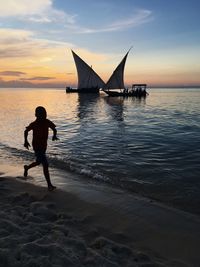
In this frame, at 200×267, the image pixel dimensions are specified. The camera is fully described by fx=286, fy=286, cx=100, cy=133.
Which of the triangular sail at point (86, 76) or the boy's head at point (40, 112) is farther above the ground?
the triangular sail at point (86, 76)

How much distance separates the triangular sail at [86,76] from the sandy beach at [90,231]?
8069 centimetres

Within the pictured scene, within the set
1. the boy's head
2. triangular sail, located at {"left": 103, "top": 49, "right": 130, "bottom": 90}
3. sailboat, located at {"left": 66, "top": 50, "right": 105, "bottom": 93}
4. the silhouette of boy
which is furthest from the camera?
sailboat, located at {"left": 66, "top": 50, "right": 105, "bottom": 93}

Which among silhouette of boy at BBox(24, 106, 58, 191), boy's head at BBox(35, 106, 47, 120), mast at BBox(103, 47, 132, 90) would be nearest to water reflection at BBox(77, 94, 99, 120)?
mast at BBox(103, 47, 132, 90)

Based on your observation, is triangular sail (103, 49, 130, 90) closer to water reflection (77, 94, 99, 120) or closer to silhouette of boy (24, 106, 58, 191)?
water reflection (77, 94, 99, 120)

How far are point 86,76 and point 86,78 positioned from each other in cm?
89

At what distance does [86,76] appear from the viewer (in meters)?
89.6

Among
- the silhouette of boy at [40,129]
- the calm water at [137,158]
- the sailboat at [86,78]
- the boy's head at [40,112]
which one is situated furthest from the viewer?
the sailboat at [86,78]

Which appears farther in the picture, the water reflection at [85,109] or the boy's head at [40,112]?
the water reflection at [85,109]

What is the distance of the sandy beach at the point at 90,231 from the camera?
13.8ft

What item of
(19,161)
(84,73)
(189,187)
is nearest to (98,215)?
(189,187)

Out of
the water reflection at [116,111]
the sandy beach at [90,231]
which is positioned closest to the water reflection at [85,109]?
the water reflection at [116,111]

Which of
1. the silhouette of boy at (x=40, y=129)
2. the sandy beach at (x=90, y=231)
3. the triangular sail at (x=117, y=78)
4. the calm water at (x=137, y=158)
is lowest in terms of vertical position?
the calm water at (x=137, y=158)

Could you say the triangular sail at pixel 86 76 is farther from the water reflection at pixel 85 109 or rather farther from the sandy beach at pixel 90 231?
the sandy beach at pixel 90 231

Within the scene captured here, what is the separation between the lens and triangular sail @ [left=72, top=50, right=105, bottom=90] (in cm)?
8525
